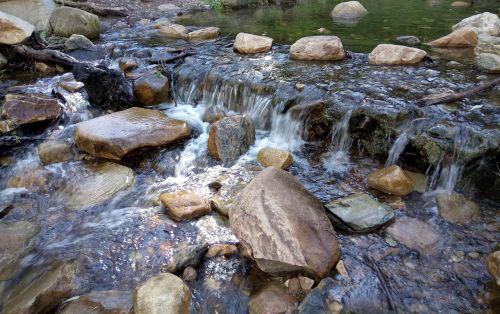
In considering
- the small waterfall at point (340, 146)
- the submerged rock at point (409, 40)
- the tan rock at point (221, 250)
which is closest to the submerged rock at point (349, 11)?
the submerged rock at point (409, 40)

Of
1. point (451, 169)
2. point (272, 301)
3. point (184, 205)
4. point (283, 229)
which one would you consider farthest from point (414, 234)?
point (184, 205)

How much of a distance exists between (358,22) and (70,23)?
7.20m

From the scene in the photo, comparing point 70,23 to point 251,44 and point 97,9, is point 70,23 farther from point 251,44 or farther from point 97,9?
point 251,44

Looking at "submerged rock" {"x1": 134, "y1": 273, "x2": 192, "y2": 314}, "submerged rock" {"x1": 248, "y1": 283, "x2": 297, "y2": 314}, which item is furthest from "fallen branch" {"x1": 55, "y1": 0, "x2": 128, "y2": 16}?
"submerged rock" {"x1": 248, "y1": 283, "x2": 297, "y2": 314}

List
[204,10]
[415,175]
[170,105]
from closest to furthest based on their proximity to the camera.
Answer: [415,175]
[170,105]
[204,10]

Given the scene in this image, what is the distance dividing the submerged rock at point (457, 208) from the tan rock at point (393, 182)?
0.32 m

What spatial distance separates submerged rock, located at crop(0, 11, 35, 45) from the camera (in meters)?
6.31

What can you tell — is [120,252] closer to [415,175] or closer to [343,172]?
[343,172]

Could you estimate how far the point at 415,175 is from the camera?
4.01 m

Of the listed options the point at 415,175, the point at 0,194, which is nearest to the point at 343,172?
the point at 415,175

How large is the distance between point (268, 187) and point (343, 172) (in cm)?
149

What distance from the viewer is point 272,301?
2637 millimetres

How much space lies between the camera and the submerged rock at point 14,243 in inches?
122

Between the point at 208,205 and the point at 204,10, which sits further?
the point at 204,10
